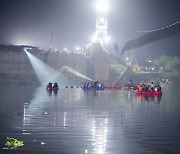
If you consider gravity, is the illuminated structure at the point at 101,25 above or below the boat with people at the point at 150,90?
above

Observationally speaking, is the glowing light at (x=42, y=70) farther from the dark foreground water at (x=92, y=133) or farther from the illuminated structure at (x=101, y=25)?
the dark foreground water at (x=92, y=133)

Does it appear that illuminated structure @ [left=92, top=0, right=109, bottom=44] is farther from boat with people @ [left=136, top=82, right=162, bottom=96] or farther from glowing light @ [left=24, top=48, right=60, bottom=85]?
boat with people @ [left=136, top=82, right=162, bottom=96]

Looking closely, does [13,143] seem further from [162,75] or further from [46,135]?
[162,75]

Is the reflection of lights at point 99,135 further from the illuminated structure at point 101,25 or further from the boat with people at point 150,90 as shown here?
the illuminated structure at point 101,25

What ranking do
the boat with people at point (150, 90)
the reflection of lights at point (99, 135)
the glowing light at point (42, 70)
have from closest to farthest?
the reflection of lights at point (99, 135)
the boat with people at point (150, 90)
the glowing light at point (42, 70)

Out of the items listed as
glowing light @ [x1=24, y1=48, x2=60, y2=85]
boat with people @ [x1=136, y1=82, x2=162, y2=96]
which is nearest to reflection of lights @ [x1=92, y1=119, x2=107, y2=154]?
boat with people @ [x1=136, y1=82, x2=162, y2=96]

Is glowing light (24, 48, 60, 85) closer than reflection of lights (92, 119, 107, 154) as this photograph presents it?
No

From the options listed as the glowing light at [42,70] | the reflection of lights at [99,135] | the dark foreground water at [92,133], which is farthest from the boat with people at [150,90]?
the glowing light at [42,70]

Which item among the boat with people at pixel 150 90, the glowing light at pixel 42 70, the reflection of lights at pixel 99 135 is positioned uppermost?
the glowing light at pixel 42 70

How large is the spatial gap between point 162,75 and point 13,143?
5318 inches

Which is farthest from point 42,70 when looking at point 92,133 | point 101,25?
point 92,133

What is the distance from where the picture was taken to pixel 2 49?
129500 millimetres

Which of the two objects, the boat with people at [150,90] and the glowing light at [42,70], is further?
the glowing light at [42,70]

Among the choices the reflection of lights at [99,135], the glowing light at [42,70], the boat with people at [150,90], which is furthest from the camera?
the glowing light at [42,70]
